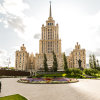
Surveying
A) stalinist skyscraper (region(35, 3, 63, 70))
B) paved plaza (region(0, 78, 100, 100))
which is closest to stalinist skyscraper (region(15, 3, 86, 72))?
stalinist skyscraper (region(35, 3, 63, 70))

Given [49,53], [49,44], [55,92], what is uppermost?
[49,44]

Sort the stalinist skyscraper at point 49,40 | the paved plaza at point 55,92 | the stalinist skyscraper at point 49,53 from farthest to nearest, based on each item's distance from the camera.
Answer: the stalinist skyscraper at point 49,40 → the stalinist skyscraper at point 49,53 → the paved plaza at point 55,92

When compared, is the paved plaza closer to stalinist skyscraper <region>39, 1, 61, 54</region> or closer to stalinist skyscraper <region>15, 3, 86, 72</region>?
stalinist skyscraper <region>15, 3, 86, 72</region>

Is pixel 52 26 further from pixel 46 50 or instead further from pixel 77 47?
pixel 77 47

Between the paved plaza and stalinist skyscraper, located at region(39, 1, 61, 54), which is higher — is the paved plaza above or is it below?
below

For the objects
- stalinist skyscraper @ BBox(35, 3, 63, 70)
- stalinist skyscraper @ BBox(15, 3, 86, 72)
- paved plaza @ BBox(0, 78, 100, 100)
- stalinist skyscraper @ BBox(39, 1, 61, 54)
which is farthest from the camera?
stalinist skyscraper @ BBox(39, 1, 61, 54)

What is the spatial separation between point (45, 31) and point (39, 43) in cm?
Answer: 1590

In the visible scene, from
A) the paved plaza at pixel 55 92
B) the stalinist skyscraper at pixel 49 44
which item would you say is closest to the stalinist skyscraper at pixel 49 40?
the stalinist skyscraper at pixel 49 44

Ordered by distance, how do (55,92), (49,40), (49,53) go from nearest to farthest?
(55,92)
(49,53)
(49,40)

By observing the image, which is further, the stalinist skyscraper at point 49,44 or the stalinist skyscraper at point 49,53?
the stalinist skyscraper at point 49,44

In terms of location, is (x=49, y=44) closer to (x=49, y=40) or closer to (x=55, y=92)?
(x=49, y=40)

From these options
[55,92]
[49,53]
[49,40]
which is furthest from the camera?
[49,40]

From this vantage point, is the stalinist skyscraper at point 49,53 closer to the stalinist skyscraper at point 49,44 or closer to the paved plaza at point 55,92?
the stalinist skyscraper at point 49,44

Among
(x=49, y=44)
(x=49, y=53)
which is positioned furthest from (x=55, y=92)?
(x=49, y=44)
